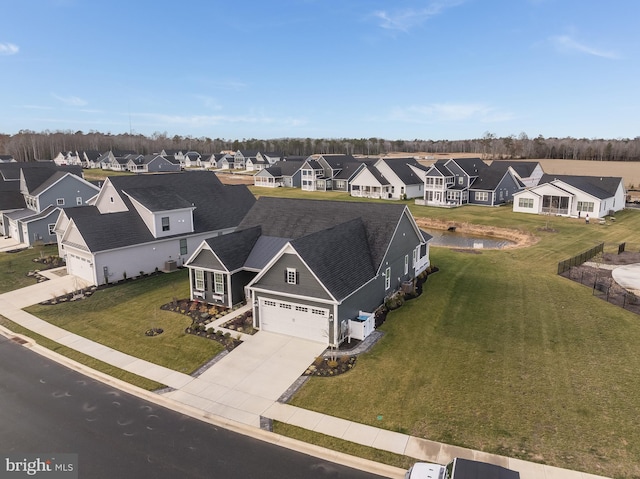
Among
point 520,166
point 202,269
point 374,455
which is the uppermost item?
point 520,166

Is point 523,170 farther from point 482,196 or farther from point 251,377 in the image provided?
point 251,377

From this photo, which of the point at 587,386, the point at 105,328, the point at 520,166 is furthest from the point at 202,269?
the point at 520,166

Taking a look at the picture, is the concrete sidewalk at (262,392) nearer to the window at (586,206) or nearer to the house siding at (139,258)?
the house siding at (139,258)

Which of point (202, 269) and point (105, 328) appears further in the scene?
point (202, 269)

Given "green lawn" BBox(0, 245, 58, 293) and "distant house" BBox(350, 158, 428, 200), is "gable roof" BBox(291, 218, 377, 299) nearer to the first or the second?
"green lawn" BBox(0, 245, 58, 293)

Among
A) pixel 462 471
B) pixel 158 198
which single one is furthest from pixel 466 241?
pixel 462 471

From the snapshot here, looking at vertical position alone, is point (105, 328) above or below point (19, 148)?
below

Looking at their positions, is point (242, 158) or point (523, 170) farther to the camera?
point (242, 158)

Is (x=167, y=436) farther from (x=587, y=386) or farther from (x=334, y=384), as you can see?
(x=587, y=386)
